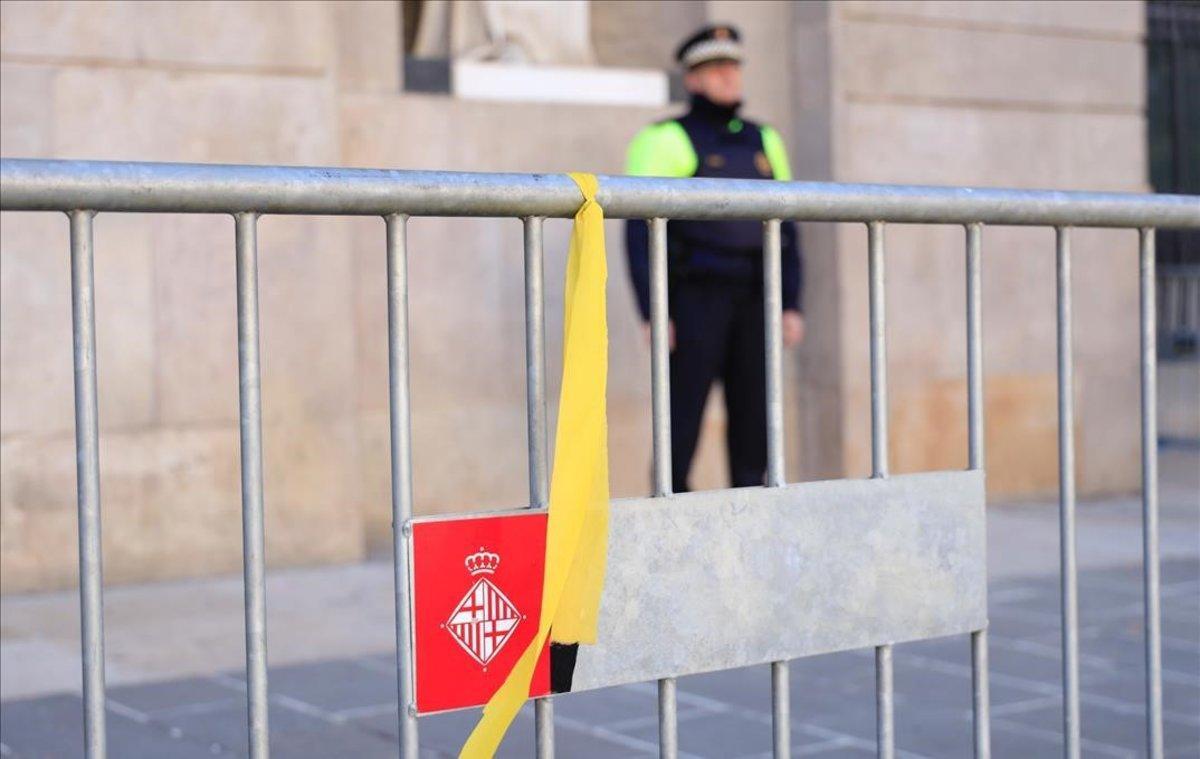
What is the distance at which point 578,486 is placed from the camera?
2637mm

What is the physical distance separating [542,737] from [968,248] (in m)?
1.08

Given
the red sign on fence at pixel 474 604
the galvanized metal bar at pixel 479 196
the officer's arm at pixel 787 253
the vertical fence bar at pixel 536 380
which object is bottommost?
the red sign on fence at pixel 474 604

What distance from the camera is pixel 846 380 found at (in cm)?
891

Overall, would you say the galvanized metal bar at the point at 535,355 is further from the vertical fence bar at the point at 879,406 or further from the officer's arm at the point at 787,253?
the officer's arm at the point at 787,253

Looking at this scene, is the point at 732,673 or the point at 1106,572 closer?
the point at 732,673

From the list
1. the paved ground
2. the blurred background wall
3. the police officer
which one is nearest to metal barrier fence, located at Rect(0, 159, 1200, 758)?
the paved ground

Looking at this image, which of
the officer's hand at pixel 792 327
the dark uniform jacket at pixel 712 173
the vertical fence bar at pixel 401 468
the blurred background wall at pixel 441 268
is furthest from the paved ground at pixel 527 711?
the dark uniform jacket at pixel 712 173

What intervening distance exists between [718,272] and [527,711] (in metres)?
2.02

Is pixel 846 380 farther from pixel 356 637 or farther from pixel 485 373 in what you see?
pixel 356 637

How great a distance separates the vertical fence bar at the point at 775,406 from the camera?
2869 mm

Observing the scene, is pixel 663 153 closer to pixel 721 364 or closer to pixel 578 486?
pixel 721 364

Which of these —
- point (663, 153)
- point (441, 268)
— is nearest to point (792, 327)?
point (663, 153)

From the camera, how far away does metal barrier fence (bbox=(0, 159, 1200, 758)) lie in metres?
2.35

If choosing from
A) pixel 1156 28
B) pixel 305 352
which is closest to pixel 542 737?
pixel 305 352
